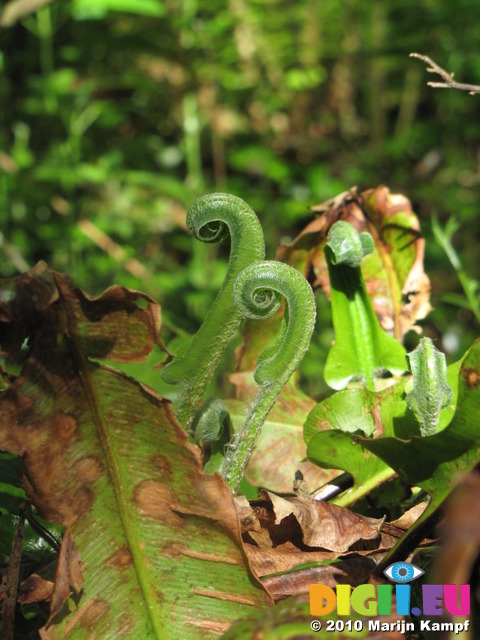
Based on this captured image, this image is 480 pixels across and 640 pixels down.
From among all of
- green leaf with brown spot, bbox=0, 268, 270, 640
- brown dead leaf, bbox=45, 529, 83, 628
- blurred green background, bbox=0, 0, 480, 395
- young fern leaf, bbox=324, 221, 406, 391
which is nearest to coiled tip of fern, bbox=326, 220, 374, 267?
young fern leaf, bbox=324, 221, 406, 391

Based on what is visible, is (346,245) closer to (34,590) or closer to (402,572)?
(402,572)

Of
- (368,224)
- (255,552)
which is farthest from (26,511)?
(368,224)

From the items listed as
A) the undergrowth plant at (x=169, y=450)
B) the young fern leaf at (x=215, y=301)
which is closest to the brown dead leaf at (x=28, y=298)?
the undergrowth plant at (x=169, y=450)

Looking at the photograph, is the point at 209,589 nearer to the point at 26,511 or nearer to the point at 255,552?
the point at 255,552

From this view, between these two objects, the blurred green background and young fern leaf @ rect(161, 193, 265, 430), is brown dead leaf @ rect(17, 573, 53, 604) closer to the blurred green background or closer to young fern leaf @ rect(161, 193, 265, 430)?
young fern leaf @ rect(161, 193, 265, 430)

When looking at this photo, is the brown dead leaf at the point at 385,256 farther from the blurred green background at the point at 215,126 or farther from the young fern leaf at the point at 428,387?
the blurred green background at the point at 215,126

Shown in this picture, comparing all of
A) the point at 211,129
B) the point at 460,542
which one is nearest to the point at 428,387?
the point at 460,542
